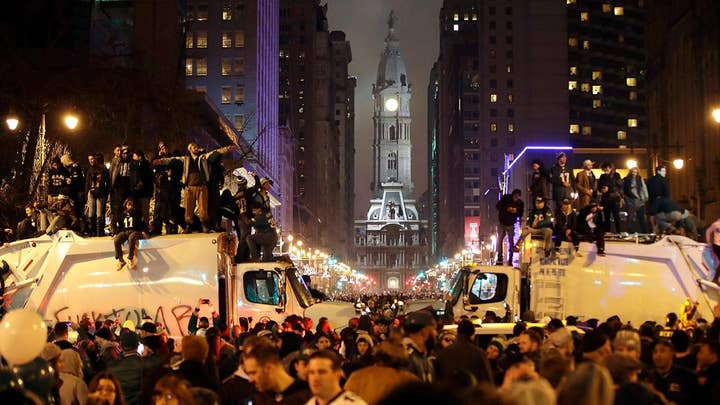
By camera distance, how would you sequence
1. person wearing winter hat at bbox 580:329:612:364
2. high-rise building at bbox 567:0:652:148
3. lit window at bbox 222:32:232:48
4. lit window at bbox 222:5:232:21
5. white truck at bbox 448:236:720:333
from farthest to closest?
high-rise building at bbox 567:0:652:148 < lit window at bbox 222:32:232:48 < lit window at bbox 222:5:232:21 < white truck at bbox 448:236:720:333 < person wearing winter hat at bbox 580:329:612:364

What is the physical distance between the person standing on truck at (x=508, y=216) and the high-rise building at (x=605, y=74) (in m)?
128

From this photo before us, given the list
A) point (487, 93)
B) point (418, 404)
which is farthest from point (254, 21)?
point (418, 404)

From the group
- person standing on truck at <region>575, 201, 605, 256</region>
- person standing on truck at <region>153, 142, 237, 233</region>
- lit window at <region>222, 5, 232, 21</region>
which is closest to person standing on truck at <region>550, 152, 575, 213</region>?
person standing on truck at <region>575, 201, 605, 256</region>

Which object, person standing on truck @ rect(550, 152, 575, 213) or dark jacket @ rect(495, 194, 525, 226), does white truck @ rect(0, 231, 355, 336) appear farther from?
person standing on truck @ rect(550, 152, 575, 213)

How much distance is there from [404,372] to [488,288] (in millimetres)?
14786

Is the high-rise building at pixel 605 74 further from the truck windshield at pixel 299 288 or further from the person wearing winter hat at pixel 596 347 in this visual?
the person wearing winter hat at pixel 596 347

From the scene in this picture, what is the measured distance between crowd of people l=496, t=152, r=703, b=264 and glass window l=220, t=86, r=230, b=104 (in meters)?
78.2

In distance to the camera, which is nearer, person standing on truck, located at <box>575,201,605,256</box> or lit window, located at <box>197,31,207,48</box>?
person standing on truck, located at <box>575,201,605,256</box>

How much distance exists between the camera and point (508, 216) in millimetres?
24391

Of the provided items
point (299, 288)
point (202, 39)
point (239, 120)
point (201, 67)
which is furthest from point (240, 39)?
point (299, 288)

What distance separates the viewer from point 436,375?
34.2 feet

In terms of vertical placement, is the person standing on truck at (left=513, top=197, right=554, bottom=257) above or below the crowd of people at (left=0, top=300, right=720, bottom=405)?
above

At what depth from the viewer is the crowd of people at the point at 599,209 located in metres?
21.2

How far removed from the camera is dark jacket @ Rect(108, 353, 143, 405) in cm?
1018
